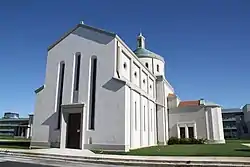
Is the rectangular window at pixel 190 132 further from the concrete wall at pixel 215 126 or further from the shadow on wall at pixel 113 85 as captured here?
the shadow on wall at pixel 113 85

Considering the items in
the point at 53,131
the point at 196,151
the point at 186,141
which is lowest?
the point at 186,141

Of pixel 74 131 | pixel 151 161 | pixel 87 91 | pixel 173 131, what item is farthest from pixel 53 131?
pixel 173 131

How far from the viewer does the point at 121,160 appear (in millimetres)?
12148

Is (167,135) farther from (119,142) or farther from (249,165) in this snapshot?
(249,165)

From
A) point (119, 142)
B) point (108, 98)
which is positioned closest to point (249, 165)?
point (119, 142)

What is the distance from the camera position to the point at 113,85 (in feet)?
65.2

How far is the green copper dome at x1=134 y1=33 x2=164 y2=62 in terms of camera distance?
129 ft

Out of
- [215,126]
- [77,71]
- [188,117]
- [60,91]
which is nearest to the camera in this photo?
[77,71]

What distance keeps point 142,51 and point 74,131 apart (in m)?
23.9

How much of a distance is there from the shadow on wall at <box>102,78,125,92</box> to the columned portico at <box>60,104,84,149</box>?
3.16 metres

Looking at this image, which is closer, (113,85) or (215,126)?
(113,85)

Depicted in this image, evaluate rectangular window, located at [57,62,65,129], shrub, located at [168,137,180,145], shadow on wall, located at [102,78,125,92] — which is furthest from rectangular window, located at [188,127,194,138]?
rectangular window, located at [57,62,65,129]

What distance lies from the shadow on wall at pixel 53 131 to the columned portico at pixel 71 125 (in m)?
0.80

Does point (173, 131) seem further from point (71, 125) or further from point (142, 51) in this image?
point (71, 125)
